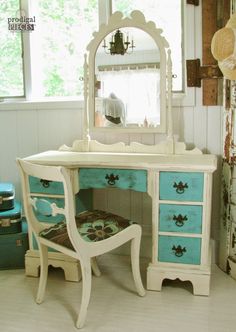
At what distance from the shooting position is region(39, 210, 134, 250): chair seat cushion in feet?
7.14

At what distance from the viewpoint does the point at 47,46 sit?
10.2 feet

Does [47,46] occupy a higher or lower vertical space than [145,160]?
higher

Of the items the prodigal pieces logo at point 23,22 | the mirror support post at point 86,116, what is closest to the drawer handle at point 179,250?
the mirror support post at point 86,116

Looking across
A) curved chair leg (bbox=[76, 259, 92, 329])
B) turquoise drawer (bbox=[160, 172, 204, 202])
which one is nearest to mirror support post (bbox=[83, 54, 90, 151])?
turquoise drawer (bbox=[160, 172, 204, 202])

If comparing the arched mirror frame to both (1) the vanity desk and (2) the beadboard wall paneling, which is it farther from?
(2) the beadboard wall paneling

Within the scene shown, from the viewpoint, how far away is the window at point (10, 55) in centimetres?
313

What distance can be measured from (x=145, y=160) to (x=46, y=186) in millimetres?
633

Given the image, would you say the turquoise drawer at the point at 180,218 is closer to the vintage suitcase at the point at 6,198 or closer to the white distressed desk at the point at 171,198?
the white distressed desk at the point at 171,198

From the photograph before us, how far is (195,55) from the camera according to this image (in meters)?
2.72

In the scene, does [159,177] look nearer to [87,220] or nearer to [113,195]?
[87,220]

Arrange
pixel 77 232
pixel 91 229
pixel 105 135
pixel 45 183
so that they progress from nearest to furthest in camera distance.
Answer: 1. pixel 77 232
2. pixel 91 229
3. pixel 45 183
4. pixel 105 135

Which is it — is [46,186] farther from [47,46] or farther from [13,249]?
[47,46]

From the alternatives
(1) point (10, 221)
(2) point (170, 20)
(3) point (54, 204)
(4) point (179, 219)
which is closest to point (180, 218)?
(4) point (179, 219)

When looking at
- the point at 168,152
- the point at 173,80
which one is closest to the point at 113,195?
the point at 168,152
